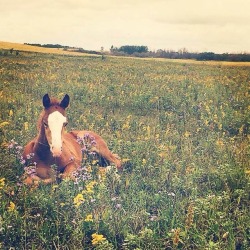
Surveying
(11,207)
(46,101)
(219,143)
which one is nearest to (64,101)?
(46,101)

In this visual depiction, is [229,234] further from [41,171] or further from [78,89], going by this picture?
[78,89]

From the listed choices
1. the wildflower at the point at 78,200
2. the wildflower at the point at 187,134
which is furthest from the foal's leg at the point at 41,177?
the wildflower at the point at 187,134

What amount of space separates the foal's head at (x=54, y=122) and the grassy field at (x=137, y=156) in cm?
42

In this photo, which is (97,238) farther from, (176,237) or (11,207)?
(11,207)

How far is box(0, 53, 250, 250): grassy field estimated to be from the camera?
3467mm

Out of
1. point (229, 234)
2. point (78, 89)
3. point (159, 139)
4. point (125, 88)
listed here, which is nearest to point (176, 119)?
point (159, 139)

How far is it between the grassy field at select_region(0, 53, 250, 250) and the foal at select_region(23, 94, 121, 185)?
154 millimetres

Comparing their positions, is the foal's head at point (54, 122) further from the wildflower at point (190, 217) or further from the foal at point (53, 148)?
the wildflower at point (190, 217)

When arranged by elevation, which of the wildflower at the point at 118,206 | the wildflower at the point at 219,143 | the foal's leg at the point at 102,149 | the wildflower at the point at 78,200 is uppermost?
the wildflower at the point at 219,143

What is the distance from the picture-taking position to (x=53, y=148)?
3.96 meters

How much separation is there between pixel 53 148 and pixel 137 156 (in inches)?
41.7

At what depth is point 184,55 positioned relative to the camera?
206 inches

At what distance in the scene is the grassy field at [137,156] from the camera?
3.47 meters

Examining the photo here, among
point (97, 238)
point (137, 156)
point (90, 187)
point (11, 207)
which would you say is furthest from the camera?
point (137, 156)
